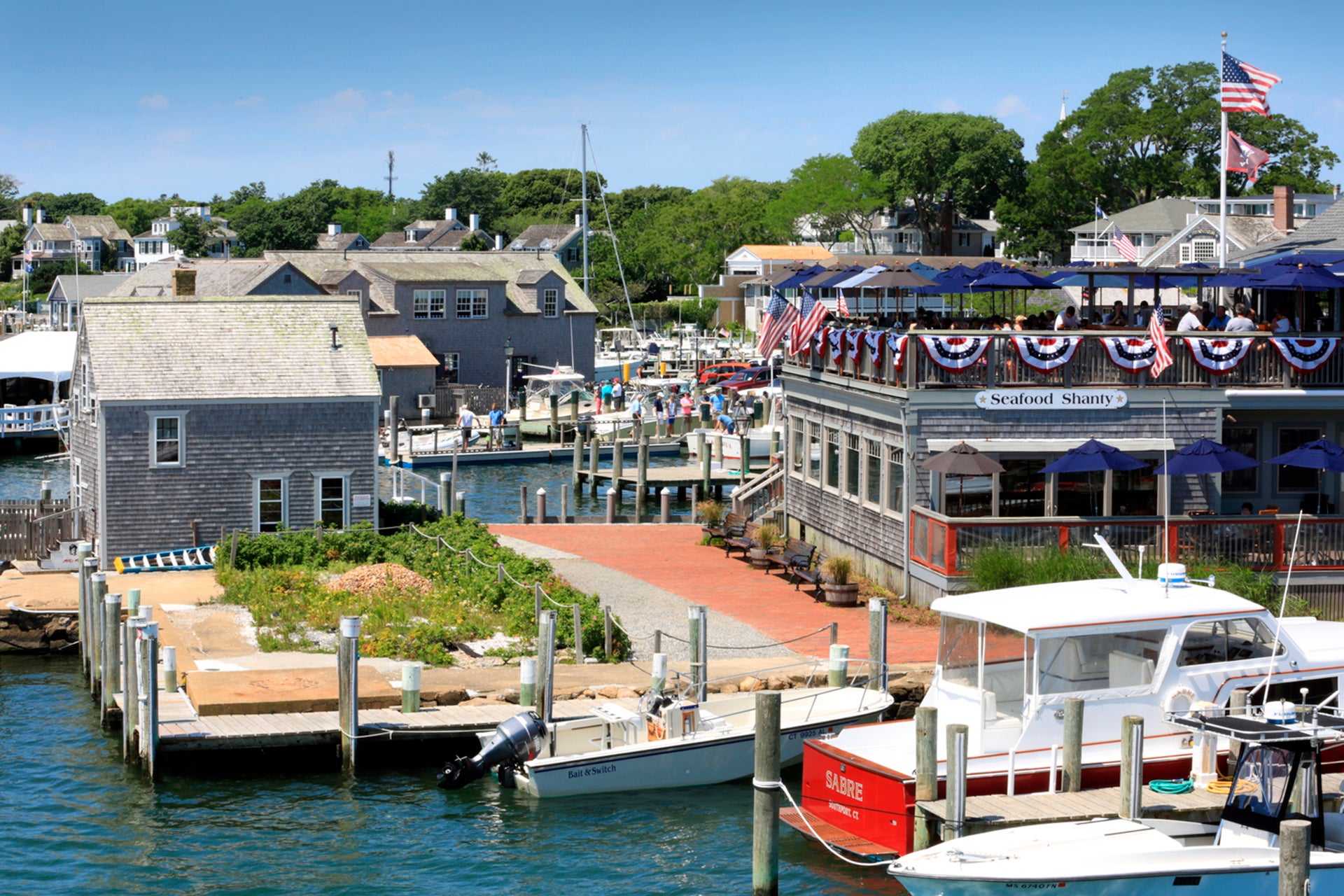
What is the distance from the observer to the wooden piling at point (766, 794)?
18.0 metres

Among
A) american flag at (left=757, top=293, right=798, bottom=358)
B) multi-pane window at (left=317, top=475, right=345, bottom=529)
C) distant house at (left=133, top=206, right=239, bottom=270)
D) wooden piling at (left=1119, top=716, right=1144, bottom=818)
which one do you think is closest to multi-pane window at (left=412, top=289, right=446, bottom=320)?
multi-pane window at (left=317, top=475, right=345, bottom=529)

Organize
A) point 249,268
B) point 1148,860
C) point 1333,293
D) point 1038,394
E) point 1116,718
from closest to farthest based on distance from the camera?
point 1148,860, point 1116,718, point 1038,394, point 1333,293, point 249,268

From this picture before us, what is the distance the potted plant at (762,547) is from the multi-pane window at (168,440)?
1288 cm

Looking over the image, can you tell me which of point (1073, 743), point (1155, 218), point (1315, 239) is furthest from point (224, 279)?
point (1073, 743)

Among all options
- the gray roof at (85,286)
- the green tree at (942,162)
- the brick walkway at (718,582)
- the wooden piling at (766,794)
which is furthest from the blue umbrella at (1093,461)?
the green tree at (942,162)

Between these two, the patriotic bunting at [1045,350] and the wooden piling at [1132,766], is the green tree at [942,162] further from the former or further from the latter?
the wooden piling at [1132,766]

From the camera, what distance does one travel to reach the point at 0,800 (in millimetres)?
22906

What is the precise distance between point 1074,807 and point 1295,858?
165 inches

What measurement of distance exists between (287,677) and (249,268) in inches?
2108

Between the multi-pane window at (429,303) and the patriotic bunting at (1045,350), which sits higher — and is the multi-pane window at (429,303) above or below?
above

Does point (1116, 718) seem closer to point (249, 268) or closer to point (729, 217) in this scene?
point (249, 268)

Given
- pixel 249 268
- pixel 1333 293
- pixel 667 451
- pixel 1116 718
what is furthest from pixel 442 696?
pixel 249 268

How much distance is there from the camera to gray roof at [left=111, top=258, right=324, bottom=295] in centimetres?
7325

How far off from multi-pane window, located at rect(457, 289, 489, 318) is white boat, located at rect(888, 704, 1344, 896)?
215 feet
